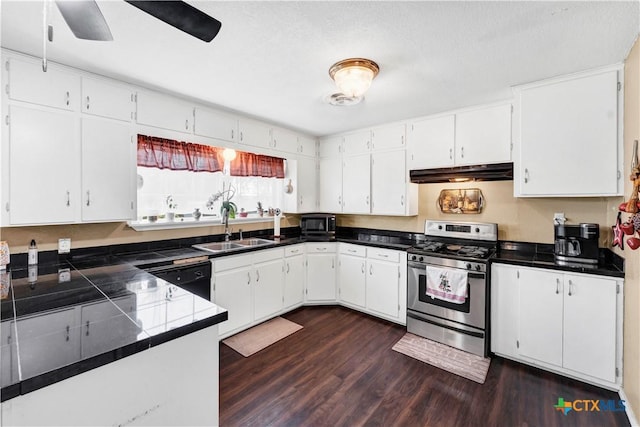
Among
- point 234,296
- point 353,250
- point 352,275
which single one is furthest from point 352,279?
point 234,296

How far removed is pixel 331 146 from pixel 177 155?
2120 millimetres

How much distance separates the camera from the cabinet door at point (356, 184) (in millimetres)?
3873

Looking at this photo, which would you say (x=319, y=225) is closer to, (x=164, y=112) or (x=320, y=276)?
(x=320, y=276)

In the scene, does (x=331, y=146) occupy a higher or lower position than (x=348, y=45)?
lower

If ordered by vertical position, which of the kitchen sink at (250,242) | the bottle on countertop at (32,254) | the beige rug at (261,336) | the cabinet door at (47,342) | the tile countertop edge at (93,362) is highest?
the bottle on countertop at (32,254)

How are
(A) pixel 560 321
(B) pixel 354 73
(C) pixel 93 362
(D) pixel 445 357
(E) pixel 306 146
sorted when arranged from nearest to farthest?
(C) pixel 93 362 → (B) pixel 354 73 → (A) pixel 560 321 → (D) pixel 445 357 → (E) pixel 306 146

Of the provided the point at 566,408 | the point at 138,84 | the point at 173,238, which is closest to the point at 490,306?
the point at 566,408

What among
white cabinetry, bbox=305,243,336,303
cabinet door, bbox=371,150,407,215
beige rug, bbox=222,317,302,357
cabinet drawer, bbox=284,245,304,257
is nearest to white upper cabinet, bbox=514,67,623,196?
cabinet door, bbox=371,150,407,215

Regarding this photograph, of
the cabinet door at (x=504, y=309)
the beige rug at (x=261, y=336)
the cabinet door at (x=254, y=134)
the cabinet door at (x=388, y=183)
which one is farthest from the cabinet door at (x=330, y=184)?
the cabinet door at (x=504, y=309)

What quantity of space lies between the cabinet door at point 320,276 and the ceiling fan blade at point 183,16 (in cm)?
299

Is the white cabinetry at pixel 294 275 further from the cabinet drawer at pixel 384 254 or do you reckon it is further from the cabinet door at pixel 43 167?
the cabinet door at pixel 43 167

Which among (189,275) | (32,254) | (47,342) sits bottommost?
(189,275)

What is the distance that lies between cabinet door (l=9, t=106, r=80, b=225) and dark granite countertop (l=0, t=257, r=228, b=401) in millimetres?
487

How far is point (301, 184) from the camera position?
4.14 meters
